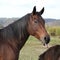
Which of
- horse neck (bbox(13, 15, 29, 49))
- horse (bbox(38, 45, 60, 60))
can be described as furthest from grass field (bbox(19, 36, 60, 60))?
horse neck (bbox(13, 15, 29, 49))

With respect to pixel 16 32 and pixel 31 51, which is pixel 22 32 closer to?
pixel 16 32

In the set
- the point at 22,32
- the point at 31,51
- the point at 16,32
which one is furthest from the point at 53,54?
the point at 31,51

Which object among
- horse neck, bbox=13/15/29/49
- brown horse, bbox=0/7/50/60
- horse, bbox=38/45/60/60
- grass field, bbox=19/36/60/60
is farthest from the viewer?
grass field, bbox=19/36/60/60

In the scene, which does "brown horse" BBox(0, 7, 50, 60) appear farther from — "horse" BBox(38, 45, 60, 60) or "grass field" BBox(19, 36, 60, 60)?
"grass field" BBox(19, 36, 60, 60)

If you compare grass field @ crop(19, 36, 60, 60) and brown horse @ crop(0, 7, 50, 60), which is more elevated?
brown horse @ crop(0, 7, 50, 60)

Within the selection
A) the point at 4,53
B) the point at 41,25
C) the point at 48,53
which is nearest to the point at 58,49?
the point at 48,53

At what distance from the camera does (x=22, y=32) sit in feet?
22.6

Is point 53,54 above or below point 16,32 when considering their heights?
below

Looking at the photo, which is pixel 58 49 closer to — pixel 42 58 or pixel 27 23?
pixel 42 58

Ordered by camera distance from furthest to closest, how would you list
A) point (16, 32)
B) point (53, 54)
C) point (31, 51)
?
point (31, 51), point (53, 54), point (16, 32)

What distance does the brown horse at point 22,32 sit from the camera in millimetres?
6766

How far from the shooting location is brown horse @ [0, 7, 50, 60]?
6766 mm

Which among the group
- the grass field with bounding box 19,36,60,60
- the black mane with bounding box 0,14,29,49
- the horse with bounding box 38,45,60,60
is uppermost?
the black mane with bounding box 0,14,29,49

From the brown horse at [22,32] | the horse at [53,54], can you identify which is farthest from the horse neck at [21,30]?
the horse at [53,54]
